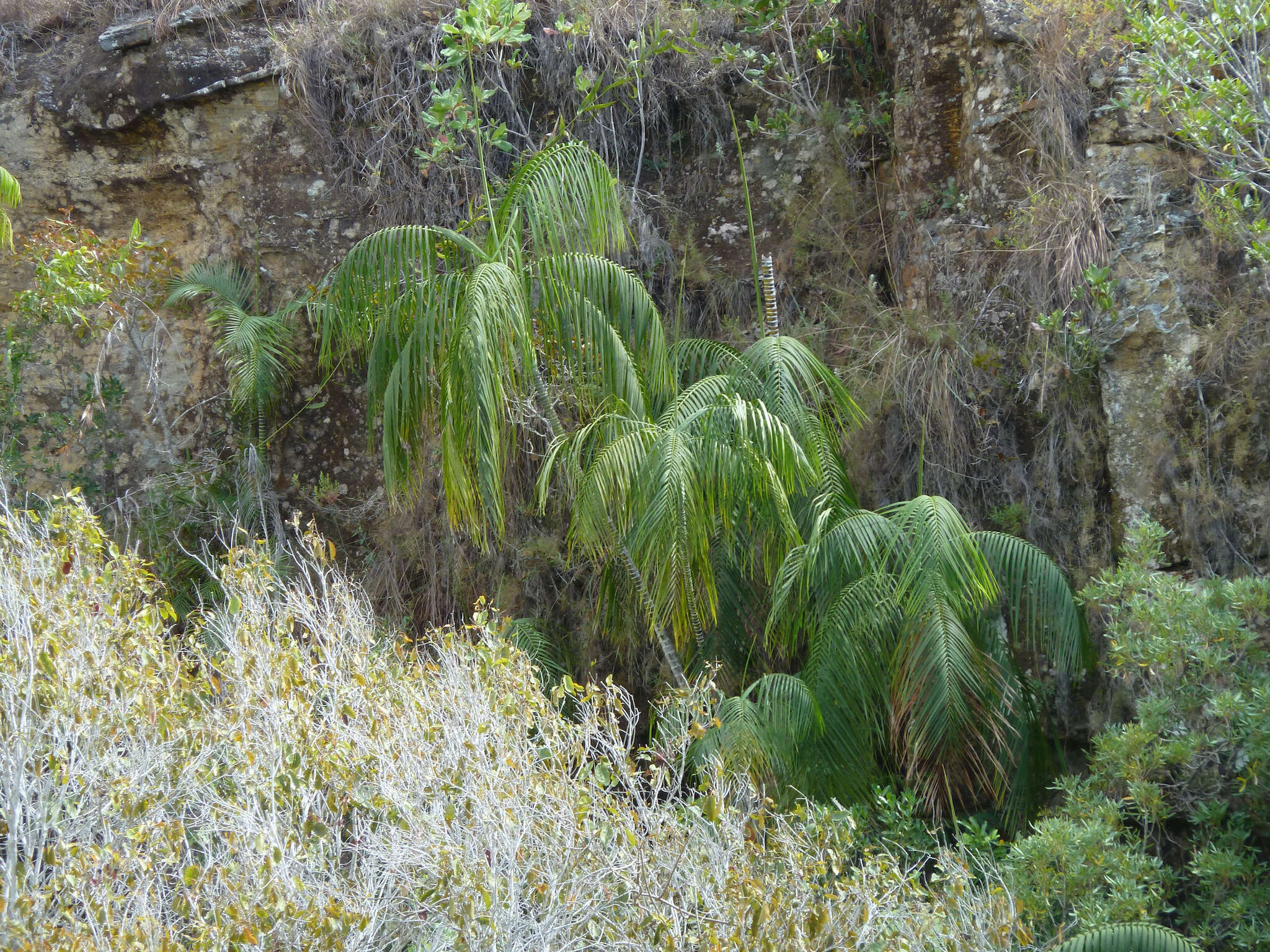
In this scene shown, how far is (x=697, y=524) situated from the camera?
164 inches

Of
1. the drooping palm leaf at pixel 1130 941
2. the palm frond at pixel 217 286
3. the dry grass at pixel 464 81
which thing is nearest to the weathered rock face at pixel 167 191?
the palm frond at pixel 217 286

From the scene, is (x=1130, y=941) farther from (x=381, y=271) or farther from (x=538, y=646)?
(x=381, y=271)

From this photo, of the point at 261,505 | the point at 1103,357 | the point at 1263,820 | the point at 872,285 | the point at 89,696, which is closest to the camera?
the point at 1263,820

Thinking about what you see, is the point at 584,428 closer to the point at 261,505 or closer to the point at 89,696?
the point at 89,696

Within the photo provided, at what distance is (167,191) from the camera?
7668 millimetres

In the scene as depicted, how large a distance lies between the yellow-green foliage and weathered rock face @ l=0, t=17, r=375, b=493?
363 cm

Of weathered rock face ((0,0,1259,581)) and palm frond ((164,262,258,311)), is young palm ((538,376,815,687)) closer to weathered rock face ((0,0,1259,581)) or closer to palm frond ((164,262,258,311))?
weathered rock face ((0,0,1259,581))

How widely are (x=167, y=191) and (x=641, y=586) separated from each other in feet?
17.2

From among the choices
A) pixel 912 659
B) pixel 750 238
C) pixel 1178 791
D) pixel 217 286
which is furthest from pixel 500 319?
pixel 217 286

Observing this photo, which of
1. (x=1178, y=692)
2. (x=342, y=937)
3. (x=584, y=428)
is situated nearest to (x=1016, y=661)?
(x=1178, y=692)

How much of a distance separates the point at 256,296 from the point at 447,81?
192cm

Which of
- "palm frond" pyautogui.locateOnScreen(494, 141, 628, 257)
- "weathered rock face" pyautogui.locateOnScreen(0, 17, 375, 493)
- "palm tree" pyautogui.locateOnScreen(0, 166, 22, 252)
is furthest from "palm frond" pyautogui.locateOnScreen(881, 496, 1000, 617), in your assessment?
"palm tree" pyautogui.locateOnScreen(0, 166, 22, 252)

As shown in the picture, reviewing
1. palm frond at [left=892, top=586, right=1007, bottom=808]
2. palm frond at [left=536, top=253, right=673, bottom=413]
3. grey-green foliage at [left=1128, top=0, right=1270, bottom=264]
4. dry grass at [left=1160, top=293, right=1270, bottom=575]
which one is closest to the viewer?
palm frond at [left=892, top=586, right=1007, bottom=808]

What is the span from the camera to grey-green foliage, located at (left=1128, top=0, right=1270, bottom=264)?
4.00m
